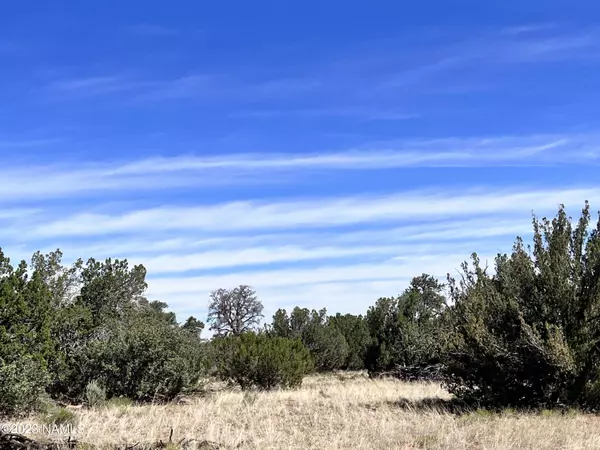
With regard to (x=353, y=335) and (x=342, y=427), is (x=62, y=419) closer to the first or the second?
(x=342, y=427)

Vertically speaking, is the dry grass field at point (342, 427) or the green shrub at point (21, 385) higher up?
the green shrub at point (21, 385)

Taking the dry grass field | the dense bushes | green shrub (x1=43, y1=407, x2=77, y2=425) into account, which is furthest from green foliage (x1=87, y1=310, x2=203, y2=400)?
green shrub (x1=43, y1=407, x2=77, y2=425)

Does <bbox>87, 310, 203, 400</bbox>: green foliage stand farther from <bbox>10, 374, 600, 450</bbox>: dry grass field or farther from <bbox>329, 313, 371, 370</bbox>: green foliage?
<bbox>329, 313, 371, 370</bbox>: green foliage

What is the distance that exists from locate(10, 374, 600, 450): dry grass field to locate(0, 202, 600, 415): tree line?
1512mm

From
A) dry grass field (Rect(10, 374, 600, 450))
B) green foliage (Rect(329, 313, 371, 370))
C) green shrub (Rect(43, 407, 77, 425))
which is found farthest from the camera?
green foliage (Rect(329, 313, 371, 370))

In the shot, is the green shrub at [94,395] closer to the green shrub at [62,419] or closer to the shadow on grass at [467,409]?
the green shrub at [62,419]

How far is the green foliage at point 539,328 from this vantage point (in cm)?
1286

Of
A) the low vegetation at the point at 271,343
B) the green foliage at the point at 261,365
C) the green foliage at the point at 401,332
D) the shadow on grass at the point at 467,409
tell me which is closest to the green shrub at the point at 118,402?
the low vegetation at the point at 271,343

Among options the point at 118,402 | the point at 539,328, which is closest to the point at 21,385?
the point at 118,402

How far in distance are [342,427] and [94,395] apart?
8.48 m

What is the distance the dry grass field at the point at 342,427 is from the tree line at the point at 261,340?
1.51m

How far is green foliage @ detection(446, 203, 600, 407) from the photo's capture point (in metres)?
12.9

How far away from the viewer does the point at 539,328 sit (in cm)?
1355

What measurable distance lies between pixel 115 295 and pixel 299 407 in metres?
8.20
